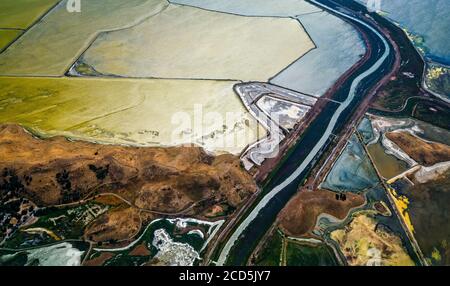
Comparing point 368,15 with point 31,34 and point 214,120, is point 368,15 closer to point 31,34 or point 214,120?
point 214,120

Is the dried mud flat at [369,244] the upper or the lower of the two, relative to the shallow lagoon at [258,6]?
lower

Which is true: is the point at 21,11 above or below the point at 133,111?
above

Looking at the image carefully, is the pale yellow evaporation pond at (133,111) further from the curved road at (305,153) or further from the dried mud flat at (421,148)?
the dried mud flat at (421,148)

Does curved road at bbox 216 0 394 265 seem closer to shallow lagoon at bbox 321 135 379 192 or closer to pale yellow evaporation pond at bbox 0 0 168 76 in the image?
shallow lagoon at bbox 321 135 379 192

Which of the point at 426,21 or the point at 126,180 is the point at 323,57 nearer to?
the point at 426,21

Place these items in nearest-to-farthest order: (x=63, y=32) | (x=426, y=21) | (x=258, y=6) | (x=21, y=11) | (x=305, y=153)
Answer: (x=305, y=153)
(x=426, y=21)
(x=63, y=32)
(x=258, y=6)
(x=21, y=11)

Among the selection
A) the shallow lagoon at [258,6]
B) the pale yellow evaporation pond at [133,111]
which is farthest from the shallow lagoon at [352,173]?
the shallow lagoon at [258,6]

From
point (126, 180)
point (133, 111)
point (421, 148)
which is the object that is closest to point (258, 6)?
point (133, 111)
